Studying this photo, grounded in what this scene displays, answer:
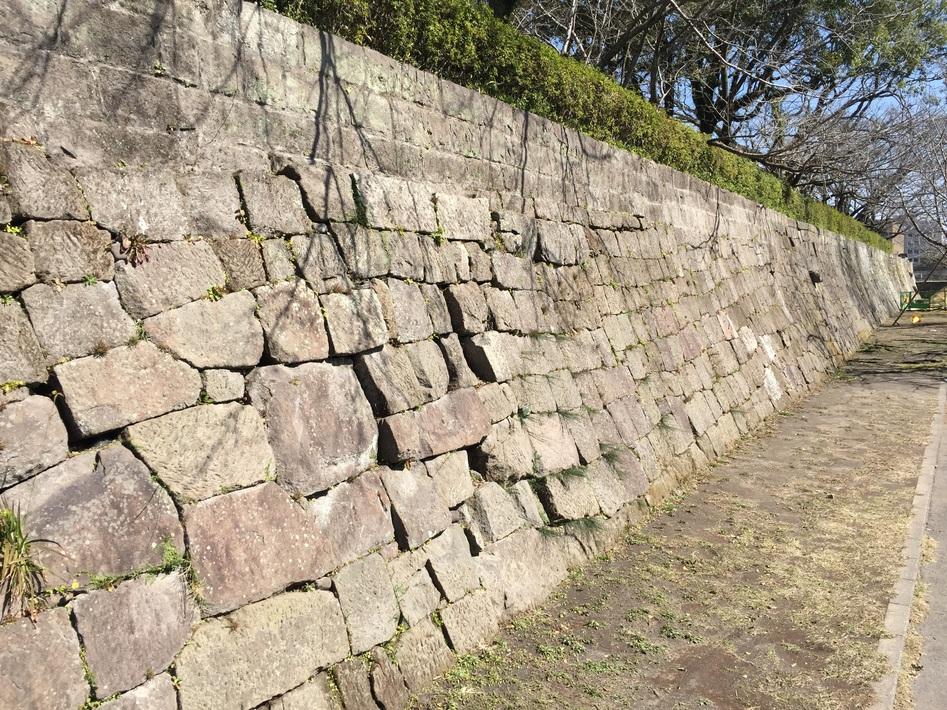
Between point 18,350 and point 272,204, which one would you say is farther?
point 272,204

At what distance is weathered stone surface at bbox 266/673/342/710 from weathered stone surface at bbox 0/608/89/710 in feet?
2.49

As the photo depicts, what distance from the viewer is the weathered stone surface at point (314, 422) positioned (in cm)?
344

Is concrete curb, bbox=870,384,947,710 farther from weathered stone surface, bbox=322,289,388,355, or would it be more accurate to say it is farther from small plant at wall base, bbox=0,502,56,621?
small plant at wall base, bbox=0,502,56,621

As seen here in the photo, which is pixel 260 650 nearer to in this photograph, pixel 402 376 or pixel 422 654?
pixel 422 654

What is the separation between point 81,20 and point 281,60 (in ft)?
3.63

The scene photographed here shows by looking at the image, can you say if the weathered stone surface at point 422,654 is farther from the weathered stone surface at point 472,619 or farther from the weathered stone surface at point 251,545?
the weathered stone surface at point 251,545

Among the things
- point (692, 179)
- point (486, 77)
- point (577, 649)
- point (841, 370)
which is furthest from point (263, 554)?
point (841, 370)

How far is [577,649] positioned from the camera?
398 centimetres

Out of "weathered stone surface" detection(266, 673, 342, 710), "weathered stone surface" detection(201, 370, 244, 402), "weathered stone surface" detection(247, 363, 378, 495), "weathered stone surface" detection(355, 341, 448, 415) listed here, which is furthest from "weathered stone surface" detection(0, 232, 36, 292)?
"weathered stone surface" detection(266, 673, 342, 710)

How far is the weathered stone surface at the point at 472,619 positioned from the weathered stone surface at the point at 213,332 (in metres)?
1.61

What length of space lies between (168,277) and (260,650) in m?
1.52

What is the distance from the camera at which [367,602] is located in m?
3.50

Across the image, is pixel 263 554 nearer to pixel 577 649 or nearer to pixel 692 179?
pixel 577 649

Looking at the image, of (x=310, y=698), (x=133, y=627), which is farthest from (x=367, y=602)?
(x=133, y=627)
